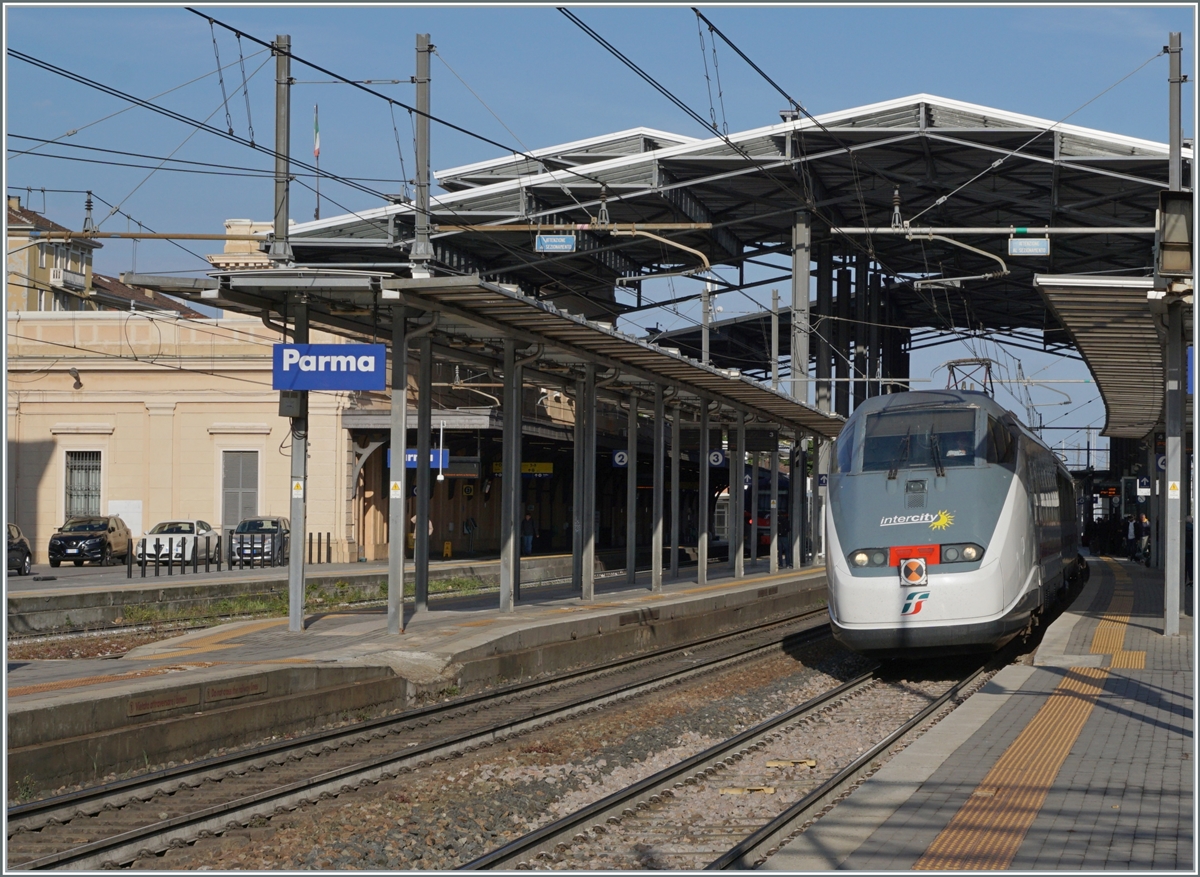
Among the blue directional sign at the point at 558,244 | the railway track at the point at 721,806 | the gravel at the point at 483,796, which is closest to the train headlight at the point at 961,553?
the railway track at the point at 721,806

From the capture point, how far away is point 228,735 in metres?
11.8

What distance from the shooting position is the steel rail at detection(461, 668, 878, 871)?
766 centimetres

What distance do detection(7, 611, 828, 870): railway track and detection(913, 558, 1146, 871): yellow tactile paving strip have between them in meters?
4.39

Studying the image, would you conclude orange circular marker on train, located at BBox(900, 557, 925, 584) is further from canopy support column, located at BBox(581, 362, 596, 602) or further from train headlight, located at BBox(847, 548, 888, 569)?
canopy support column, located at BBox(581, 362, 596, 602)

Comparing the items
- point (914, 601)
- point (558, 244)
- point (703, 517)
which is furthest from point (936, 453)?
point (703, 517)

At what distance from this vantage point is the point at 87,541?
3772 centimetres

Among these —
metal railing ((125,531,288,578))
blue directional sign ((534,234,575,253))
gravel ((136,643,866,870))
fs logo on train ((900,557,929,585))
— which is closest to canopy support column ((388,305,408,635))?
gravel ((136,643,866,870))

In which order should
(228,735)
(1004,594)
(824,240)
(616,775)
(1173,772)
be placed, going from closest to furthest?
1. (1173,772)
2. (616,775)
3. (228,735)
4. (1004,594)
5. (824,240)

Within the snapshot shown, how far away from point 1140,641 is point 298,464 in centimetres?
1127

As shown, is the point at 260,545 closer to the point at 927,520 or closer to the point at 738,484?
the point at 738,484

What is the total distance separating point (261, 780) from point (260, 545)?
27.0 metres

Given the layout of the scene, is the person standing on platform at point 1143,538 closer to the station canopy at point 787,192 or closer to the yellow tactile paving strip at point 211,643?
the station canopy at point 787,192

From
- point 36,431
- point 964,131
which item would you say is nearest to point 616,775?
point 964,131

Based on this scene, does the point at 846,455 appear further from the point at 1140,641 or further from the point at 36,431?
the point at 36,431
